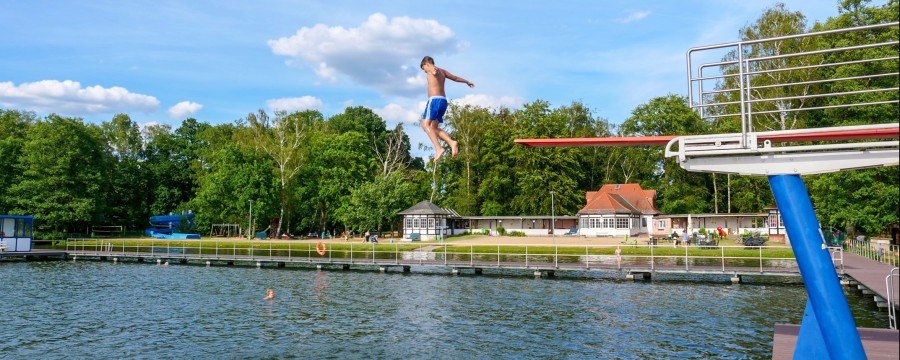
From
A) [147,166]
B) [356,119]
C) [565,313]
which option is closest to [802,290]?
[565,313]

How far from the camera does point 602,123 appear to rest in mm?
88188

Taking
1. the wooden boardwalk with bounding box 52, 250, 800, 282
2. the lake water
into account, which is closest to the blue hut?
the wooden boardwalk with bounding box 52, 250, 800, 282

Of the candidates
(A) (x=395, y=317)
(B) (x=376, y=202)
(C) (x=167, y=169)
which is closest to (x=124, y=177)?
(C) (x=167, y=169)

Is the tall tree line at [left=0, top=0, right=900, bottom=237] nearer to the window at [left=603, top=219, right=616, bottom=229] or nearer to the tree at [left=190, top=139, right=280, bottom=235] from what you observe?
the tree at [left=190, top=139, right=280, bottom=235]

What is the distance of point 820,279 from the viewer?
7387mm

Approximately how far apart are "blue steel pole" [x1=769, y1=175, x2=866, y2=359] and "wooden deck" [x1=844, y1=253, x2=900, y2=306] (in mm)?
17773

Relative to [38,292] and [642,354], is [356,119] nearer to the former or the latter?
[38,292]

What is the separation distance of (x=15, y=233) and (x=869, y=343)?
58151 millimetres

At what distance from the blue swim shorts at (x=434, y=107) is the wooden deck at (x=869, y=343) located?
30.9 ft

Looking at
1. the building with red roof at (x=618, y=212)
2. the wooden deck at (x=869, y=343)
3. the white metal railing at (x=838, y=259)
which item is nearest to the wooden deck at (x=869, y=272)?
the white metal railing at (x=838, y=259)

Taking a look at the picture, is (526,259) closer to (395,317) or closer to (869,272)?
(395,317)

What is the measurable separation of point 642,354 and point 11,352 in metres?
18.2

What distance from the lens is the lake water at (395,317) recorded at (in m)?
18.8

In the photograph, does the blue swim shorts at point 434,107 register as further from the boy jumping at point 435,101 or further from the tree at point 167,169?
the tree at point 167,169
